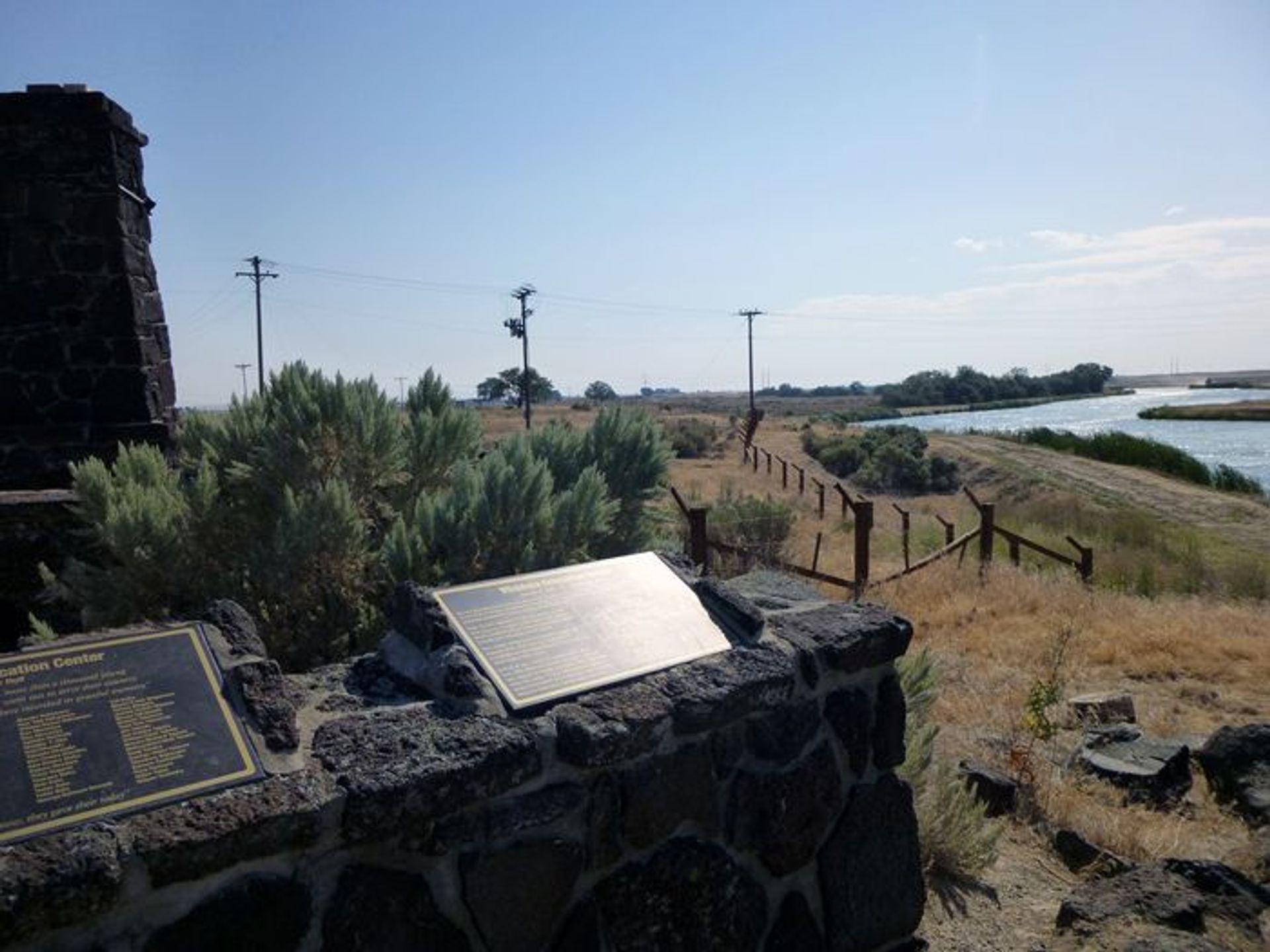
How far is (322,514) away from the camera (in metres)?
4.16

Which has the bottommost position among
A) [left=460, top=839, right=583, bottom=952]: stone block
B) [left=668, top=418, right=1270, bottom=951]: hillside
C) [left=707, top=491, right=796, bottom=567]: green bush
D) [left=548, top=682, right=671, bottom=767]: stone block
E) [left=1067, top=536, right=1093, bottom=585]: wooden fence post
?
[left=668, top=418, right=1270, bottom=951]: hillside

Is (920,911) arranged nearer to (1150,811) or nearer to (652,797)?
(652,797)

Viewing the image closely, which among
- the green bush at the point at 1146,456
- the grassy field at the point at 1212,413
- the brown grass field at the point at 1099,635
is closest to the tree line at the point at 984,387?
the grassy field at the point at 1212,413

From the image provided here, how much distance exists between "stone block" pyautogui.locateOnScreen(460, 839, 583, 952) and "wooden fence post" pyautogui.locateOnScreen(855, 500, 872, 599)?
22.8 feet

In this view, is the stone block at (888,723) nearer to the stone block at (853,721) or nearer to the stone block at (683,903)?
the stone block at (853,721)

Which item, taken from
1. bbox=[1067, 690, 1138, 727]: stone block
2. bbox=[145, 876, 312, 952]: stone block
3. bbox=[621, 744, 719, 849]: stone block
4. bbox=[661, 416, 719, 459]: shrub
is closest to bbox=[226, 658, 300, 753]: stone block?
bbox=[145, 876, 312, 952]: stone block

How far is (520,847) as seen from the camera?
7.93 feet

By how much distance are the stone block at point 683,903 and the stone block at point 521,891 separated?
16cm

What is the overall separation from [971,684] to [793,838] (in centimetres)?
462

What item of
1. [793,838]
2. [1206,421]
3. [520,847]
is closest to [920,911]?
[793,838]

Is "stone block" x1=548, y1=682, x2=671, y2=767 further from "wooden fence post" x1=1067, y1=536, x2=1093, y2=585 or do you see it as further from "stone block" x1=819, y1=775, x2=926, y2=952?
"wooden fence post" x1=1067, y1=536, x2=1093, y2=585

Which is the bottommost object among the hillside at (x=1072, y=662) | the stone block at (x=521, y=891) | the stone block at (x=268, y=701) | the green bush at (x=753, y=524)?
the hillside at (x=1072, y=662)

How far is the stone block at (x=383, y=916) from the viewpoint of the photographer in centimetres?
211

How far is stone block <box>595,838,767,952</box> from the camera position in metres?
2.64
